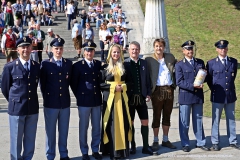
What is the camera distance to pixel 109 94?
27.1 ft

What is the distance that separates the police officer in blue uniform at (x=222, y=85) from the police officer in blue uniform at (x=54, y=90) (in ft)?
8.00

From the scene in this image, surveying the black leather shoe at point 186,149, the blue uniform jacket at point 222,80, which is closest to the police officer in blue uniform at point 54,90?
the black leather shoe at point 186,149

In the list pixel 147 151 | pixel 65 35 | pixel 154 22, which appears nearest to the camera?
pixel 147 151

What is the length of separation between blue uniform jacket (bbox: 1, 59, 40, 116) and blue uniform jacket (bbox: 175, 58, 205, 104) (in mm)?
2372

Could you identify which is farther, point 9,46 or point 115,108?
point 9,46

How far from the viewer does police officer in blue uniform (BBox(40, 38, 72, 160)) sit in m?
8.01

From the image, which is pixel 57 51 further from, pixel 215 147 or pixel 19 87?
pixel 215 147

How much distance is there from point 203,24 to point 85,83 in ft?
52.1

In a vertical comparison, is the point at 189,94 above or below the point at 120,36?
below

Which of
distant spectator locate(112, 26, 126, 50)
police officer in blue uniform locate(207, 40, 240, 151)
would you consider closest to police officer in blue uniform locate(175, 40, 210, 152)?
police officer in blue uniform locate(207, 40, 240, 151)

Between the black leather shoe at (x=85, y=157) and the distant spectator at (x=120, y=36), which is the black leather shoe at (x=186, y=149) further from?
the distant spectator at (x=120, y=36)

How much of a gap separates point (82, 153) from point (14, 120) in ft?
4.10

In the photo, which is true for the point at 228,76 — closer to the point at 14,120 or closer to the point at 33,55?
the point at 14,120

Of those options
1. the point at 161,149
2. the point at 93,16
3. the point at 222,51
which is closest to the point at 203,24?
the point at 93,16
